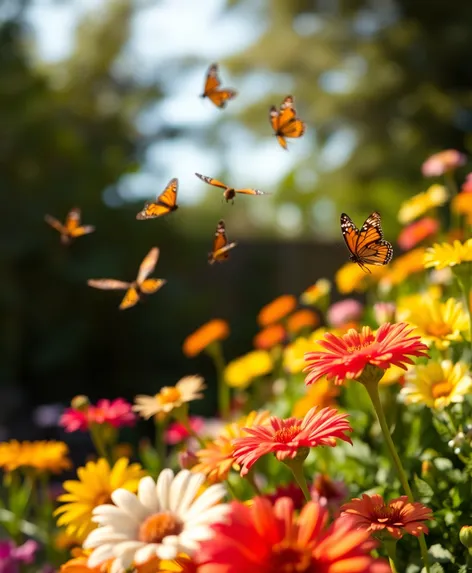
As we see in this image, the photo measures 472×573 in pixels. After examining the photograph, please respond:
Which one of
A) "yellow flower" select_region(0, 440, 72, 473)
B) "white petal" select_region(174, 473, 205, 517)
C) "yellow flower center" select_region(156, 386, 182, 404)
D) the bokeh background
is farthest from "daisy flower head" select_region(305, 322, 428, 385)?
the bokeh background

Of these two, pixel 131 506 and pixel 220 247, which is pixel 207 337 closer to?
pixel 220 247

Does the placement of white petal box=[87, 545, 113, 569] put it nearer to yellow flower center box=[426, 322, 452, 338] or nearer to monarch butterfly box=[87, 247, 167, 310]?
monarch butterfly box=[87, 247, 167, 310]

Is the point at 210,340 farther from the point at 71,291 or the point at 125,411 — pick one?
the point at 71,291

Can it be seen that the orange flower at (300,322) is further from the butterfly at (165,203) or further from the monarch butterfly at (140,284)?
the butterfly at (165,203)

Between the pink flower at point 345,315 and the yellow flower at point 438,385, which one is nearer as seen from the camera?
the yellow flower at point 438,385

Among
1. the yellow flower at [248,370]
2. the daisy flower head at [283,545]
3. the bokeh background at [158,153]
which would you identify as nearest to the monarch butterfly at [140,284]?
the daisy flower head at [283,545]

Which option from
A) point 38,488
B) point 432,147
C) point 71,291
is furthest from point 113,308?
point 432,147
